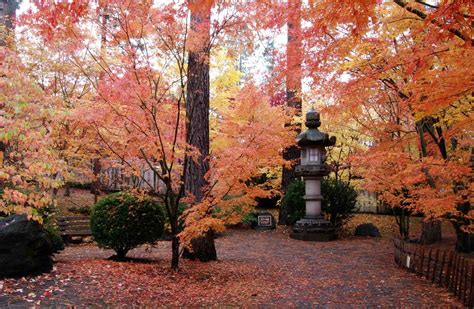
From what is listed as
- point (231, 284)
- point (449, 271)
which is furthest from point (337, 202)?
point (231, 284)

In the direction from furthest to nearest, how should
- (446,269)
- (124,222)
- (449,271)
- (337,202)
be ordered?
(337,202)
(124,222)
(446,269)
(449,271)

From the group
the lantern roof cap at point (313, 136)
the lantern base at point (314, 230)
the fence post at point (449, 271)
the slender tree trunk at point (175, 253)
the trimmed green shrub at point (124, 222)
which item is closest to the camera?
the fence post at point (449, 271)

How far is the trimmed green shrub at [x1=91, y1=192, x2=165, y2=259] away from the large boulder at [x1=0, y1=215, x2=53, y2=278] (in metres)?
1.53

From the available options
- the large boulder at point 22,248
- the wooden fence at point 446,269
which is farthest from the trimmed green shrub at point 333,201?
the large boulder at point 22,248

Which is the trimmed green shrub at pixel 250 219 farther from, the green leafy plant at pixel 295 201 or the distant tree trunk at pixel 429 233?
the distant tree trunk at pixel 429 233

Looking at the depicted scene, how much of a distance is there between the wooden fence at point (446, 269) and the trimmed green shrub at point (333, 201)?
5384 mm

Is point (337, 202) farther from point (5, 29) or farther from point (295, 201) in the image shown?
point (5, 29)

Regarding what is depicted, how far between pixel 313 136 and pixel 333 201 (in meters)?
2.57

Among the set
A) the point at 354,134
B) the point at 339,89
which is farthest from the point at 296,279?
the point at 354,134

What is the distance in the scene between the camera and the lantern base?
13.1 m

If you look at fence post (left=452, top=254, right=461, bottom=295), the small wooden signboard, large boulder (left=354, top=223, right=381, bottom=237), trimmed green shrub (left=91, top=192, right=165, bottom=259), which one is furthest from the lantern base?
fence post (left=452, top=254, right=461, bottom=295)

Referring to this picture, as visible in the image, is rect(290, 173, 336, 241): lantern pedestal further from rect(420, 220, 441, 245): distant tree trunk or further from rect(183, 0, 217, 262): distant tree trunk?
rect(183, 0, 217, 262): distant tree trunk

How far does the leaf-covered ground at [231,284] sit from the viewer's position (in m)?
5.53

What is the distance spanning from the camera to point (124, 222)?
309 inches
